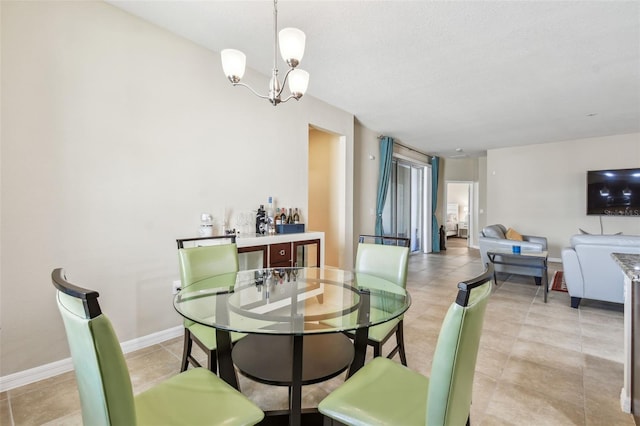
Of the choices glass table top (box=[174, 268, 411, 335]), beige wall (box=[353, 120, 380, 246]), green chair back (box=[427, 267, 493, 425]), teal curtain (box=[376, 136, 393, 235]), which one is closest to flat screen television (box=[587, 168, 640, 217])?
teal curtain (box=[376, 136, 393, 235])

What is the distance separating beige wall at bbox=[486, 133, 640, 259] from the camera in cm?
613

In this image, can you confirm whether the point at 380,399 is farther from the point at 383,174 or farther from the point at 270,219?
the point at 383,174

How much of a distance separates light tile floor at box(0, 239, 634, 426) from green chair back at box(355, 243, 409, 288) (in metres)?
0.70

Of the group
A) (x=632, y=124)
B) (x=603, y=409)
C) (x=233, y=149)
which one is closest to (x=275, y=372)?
(x=603, y=409)

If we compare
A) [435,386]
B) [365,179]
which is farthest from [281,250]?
[365,179]

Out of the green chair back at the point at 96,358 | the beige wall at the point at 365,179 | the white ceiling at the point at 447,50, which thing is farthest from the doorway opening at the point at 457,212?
the green chair back at the point at 96,358

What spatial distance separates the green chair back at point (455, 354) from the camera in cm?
91

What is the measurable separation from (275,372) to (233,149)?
7.43 feet

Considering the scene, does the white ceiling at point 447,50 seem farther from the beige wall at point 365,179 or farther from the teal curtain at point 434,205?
the teal curtain at point 434,205

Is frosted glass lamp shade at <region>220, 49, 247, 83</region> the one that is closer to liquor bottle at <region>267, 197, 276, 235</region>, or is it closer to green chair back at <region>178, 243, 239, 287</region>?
green chair back at <region>178, 243, 239, 287</region>

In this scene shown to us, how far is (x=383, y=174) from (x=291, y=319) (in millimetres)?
4812

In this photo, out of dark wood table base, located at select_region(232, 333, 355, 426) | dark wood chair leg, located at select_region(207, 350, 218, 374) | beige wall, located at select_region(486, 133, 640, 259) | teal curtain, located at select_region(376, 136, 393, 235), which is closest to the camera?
dark wood table base, located at select_region(232, 333, 355, 426)

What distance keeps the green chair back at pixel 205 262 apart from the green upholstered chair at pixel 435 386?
4.23 feet

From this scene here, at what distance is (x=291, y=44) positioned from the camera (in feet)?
5.68
